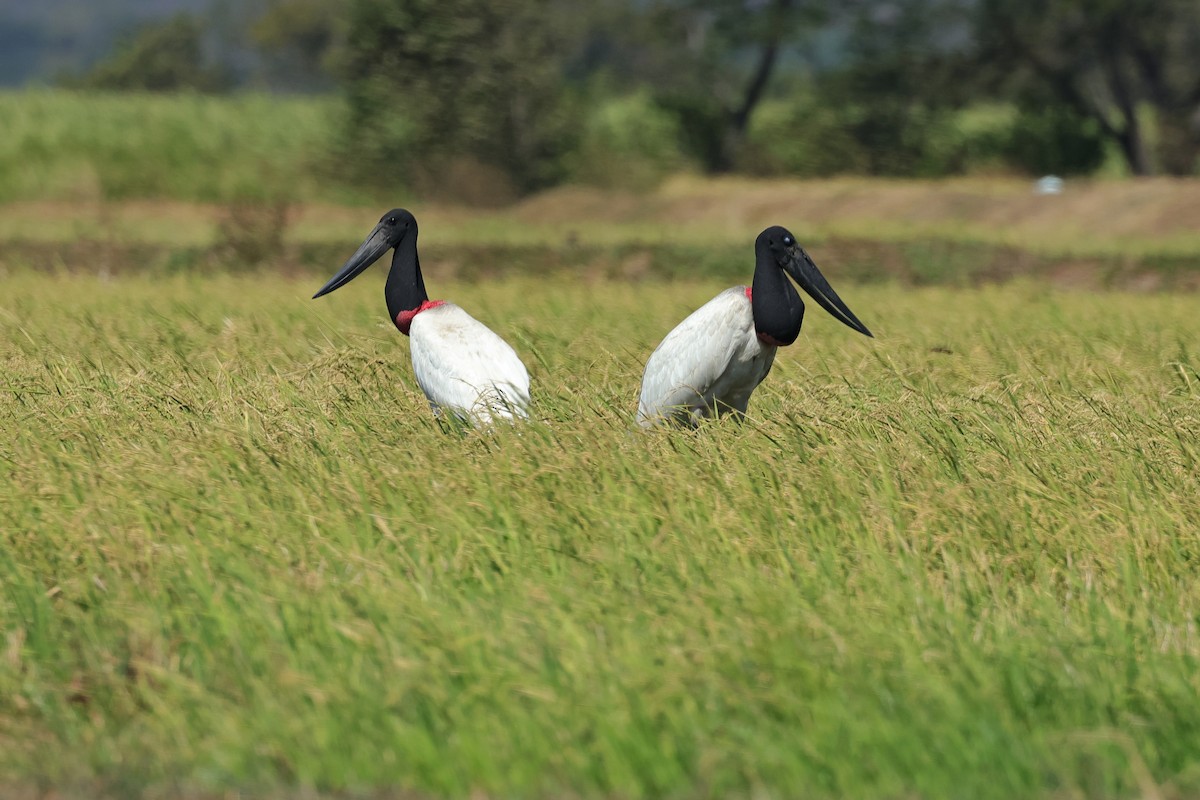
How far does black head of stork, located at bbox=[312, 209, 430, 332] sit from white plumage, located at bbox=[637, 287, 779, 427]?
118 cm

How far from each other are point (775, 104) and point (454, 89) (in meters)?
13.1

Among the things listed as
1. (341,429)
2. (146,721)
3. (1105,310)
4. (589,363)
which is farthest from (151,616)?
(1105,310)

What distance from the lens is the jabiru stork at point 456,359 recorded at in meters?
5.74

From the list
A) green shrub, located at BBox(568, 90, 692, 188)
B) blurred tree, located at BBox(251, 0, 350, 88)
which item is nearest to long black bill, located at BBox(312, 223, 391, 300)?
green shrub, located at BBox(568, 90, 692, 188)

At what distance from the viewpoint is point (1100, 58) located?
1178 inches

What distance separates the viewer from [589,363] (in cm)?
739

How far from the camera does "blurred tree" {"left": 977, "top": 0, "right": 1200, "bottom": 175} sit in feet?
94.9

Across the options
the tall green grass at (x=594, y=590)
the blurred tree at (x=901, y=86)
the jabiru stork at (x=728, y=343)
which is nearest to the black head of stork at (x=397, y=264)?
the tall green grass at (x=594, y=590)

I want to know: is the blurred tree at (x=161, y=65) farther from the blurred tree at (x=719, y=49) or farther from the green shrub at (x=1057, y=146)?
the green shrub at (x=1057, y=146)

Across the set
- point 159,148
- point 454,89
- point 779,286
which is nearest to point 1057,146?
point 454,89

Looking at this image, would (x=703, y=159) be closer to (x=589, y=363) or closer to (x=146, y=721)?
(x=589, y=363)

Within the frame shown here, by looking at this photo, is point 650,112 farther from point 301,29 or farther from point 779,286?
point 301,29

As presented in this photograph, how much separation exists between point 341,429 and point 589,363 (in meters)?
2.18

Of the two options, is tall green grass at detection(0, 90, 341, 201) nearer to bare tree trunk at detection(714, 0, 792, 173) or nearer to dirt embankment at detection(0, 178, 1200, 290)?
dirt embankment at detection(0, 178, 1200, 290)
